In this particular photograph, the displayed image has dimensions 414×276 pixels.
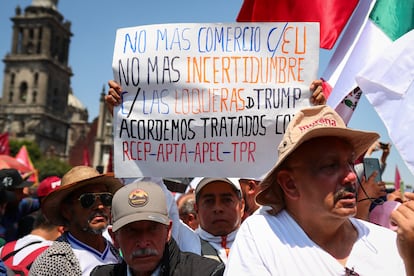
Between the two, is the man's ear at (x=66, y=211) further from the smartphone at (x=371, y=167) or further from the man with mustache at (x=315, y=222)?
the smartphone at (x=371, y=167)

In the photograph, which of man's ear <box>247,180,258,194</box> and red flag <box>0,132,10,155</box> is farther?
red flag <box>0,132,10,155</box>

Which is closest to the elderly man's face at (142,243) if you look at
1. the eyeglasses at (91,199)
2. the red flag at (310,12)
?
the eyeglasses at (91,199)

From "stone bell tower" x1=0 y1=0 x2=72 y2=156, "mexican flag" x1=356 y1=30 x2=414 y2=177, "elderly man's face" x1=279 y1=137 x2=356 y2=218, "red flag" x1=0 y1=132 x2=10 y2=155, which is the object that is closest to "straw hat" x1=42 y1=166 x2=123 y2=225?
"elderly man's face" x1=279 y1=137 x2=356 y2=218

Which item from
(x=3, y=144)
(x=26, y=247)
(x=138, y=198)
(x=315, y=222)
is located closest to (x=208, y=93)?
(x=138, y=198)

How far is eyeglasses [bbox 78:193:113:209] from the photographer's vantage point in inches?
146

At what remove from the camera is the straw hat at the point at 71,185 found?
371 centimetres

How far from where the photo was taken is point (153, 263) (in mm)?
2791

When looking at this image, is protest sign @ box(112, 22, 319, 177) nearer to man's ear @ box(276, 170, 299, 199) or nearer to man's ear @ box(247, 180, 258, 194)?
man's ear @ box(247, 180, 258, 194)

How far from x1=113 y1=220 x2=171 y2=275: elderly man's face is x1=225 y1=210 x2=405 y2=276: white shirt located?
644 millimetres

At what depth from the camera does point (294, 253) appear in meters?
2.20

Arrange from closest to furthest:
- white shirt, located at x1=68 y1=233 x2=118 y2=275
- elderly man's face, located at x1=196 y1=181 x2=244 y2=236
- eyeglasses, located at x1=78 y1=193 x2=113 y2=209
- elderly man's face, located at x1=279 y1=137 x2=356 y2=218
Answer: elderly man's face, located at x1=279 y1=137 x2=356 y2=218, white shirt, located at x1=68 y1=233 x2=118 y2=275, eyeglasses, located at x1=78 y1=193 x2=113 y2=209, elderly man's face, located at x1=196 y1=181 x2=244 y2=236

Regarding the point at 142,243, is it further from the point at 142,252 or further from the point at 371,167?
the point at 371,167

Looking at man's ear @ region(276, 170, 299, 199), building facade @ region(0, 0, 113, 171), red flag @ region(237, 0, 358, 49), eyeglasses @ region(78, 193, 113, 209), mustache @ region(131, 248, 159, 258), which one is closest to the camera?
man's ear @ region(276, 170, 299, 199)

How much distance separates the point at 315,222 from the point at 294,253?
0.19 metres
